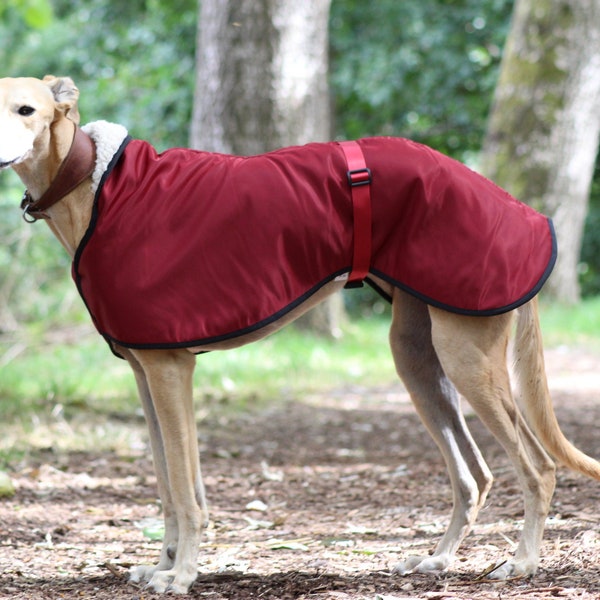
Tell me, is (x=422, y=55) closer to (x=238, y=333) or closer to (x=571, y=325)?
(x=571, y=325)

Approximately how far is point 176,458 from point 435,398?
113cm

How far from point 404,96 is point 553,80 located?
8227 millimetres

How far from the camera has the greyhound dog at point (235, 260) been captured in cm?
337

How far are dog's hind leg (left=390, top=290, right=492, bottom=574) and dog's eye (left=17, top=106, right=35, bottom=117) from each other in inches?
62.7

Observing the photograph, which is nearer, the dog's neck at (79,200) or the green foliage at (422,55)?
the dog's neck at (79,200)

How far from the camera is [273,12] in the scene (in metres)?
8.59

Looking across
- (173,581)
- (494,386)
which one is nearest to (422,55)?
(494,386)

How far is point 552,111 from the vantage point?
11555mm

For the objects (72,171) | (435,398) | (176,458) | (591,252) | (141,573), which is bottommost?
(591,252)

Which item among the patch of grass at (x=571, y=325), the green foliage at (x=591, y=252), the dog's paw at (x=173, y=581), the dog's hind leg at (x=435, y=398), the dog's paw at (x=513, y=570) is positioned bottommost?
the green foliage at (x=591, y=252)

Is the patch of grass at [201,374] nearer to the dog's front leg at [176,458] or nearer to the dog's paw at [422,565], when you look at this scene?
the dog's front leg at [176,458]

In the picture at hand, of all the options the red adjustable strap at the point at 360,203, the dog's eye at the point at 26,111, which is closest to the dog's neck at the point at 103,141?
the dog's eye at the point at 26,111

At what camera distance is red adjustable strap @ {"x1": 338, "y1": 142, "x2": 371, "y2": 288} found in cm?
340

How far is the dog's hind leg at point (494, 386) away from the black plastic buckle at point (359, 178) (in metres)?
0.54
